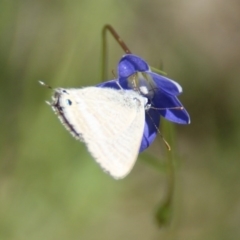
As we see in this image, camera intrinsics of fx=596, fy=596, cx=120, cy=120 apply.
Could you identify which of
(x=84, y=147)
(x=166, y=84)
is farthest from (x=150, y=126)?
(x=84, y=147)

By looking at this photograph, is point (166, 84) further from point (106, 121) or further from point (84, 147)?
point (84, 147)

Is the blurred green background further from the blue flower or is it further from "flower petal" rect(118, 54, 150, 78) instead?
"flower petal" rect(118, 54, 150, 78)

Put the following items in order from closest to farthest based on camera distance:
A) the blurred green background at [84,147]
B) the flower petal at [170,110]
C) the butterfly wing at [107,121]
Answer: the butterfly wing at [107,121] → the flower petal at [170,110] → the blurred green background at [84,147]

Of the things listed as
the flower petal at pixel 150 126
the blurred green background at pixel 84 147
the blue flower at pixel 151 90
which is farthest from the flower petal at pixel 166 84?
the blurred green background at pixel 84 147

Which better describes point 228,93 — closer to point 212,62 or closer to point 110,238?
point 212,62

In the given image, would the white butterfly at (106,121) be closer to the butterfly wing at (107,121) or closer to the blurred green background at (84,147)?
the butterfly wing at (107,121)

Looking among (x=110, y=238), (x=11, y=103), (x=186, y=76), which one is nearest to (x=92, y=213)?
(x=110, y=238)

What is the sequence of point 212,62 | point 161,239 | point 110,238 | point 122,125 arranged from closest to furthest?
point 122,125, point 161,239, point 110,238, point 212,62
